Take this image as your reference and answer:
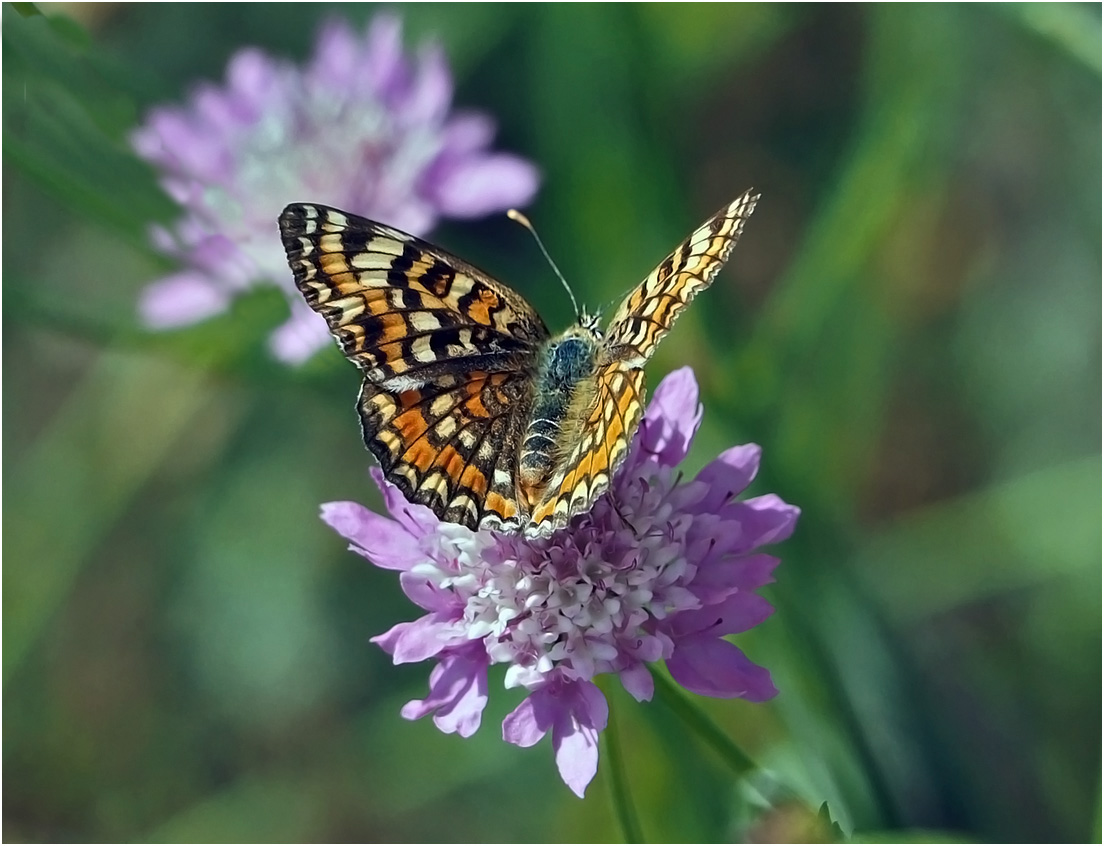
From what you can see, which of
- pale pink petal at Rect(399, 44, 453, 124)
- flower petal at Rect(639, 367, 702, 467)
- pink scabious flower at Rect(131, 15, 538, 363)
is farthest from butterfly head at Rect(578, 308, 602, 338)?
pale pink petal at Rect(399, 44, 453, 124)

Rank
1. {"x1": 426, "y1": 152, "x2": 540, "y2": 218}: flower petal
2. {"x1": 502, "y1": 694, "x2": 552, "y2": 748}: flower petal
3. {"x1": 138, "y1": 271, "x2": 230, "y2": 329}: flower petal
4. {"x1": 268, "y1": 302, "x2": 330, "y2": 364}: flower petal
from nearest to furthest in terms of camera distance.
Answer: {"x1": 502, "y1": 694, "x2": 552, "y2": 748}: flower petal, {"x1": 268, "y1": 302, "x2": 330, "y2": 364}: flower petal, {"x1": 138, "y1": 271, "x2": 230, "y2": 329}: flower petal, {"x1": 426, "y1": 152, "x2": 540, "y2": 218}: flower petal

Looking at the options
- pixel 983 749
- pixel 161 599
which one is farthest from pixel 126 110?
pixel 983 749

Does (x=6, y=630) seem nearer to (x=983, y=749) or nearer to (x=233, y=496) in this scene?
(x=233, y=496)

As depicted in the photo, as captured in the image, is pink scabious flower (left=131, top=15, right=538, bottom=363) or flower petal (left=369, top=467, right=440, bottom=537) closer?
flower petal (left=369, top=467, right=440, bottom=537)

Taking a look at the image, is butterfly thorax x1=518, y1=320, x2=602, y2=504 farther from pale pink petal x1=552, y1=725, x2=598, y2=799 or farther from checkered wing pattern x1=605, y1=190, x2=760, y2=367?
pale pink petal x1=552, y1=725, x2=598, y2=799

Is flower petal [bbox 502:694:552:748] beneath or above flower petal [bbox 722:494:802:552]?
beneath
